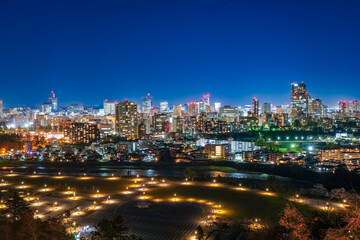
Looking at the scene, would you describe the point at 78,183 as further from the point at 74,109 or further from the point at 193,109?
the point at 74,109

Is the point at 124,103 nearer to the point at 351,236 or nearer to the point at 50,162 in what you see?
the point at 50,162

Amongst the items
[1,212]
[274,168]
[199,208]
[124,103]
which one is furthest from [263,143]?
[1,212]

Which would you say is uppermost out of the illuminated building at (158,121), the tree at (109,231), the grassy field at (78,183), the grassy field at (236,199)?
the illuminated building at (158,121)

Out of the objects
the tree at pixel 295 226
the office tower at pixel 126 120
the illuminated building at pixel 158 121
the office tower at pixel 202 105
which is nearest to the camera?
the tree at pixel 295 226

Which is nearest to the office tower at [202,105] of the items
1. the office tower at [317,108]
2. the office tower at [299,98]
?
the office tower at [299,98]

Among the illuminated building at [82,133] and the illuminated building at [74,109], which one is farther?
the illuminated building at [74,109]

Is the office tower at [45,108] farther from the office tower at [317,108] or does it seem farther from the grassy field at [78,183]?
the grassy field at [78,183]

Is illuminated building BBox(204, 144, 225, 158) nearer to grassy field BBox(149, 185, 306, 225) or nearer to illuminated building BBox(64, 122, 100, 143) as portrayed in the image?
grassy field BBox(149, 185, 306, 225)
